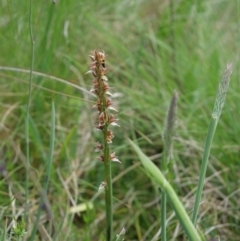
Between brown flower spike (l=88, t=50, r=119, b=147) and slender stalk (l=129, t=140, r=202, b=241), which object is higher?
brown flower spike (l=88, t=50, r=119, b=147)

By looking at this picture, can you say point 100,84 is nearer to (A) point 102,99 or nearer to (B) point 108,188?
(A) point 102,99

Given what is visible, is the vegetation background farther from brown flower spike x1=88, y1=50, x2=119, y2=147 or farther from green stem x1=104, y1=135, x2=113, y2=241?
brown flower spike x1=88, y1=50, x2=119, y2=147

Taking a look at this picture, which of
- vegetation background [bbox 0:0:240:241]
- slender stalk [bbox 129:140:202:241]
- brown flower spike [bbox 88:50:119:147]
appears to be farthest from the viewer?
vegetation background [bbox 0:0:240:241]

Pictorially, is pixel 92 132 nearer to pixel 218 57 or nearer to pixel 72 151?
pixel 72 151

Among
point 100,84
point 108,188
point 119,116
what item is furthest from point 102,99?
point 119,116

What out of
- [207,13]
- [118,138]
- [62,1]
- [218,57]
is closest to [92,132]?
[118,138]

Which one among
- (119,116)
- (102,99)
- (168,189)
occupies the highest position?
(119,116)

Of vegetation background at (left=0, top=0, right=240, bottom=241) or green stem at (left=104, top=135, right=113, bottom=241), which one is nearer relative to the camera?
green stem at (left=104, top=135, right=113, bottom=241)

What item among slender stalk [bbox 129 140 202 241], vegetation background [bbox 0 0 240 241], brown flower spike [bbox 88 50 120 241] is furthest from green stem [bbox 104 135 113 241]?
vegetation background [bbox 0 0 240 241]
